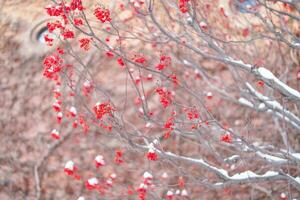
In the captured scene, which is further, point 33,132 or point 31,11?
point 31,11

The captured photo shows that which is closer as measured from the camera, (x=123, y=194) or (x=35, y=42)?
(x=123, y=194)

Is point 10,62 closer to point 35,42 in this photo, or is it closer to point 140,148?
point 35,42

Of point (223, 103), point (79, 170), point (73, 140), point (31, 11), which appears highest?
point (31, 11)

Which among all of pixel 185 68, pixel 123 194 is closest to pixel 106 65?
pixel 185 68

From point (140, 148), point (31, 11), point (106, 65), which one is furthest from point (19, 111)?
point (140, 148)

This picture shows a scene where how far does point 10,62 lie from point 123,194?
3.41 meters

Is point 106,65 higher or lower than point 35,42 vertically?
lower

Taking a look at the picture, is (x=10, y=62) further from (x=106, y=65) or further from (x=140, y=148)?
(x=140, y=148)

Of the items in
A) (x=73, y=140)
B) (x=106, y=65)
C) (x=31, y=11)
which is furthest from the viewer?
(x=31, y=11)

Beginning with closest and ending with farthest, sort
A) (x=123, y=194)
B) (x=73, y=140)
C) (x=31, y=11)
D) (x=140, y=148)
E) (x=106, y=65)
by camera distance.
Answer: (x=140, y=148) < (x=123, y=194) < (x=73, y=140) < (x=106, y=65) < (x=31, y=11)

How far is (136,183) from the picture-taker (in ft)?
21.4

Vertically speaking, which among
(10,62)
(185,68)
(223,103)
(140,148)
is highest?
(10,62)

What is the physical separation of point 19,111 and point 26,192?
1.45 metres

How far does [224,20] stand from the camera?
23.8 feet
